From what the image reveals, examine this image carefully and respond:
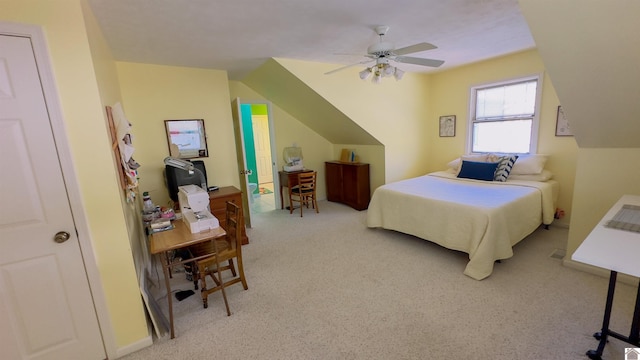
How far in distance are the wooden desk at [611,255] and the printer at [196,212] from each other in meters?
2.35

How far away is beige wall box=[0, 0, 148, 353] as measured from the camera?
146 centimetres

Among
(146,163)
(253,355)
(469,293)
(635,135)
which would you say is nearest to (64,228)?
(253,355)

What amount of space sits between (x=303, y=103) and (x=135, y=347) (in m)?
3.65

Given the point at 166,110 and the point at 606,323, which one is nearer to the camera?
the point at 606,323

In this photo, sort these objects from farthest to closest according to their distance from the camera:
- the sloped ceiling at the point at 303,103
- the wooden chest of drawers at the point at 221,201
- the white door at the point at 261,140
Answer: the white door at the point at 261,140 → the sloped ceiling at the point at 303,103 → the wooden chest of drawers at the point at 221,201

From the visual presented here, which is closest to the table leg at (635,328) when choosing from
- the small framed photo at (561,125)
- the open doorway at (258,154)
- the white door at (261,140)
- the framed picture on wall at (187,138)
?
the small framed photo at (561,125)

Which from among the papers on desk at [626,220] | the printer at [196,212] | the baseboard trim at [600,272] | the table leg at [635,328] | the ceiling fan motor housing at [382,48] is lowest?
the baseboard trim at [600,272]

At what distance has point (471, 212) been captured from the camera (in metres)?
2.67

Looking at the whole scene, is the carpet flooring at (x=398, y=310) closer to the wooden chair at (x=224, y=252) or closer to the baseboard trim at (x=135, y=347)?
the baseboard trim at (x=135, y=347)

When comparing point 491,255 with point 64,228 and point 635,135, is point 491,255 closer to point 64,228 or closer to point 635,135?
point 635,135

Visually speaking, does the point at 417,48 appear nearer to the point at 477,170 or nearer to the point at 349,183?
the point at 477,170

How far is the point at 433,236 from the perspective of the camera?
3.03 m

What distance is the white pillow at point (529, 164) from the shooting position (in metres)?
3.64

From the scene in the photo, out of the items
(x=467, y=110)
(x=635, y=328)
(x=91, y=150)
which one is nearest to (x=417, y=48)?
(x=635, y=328)
